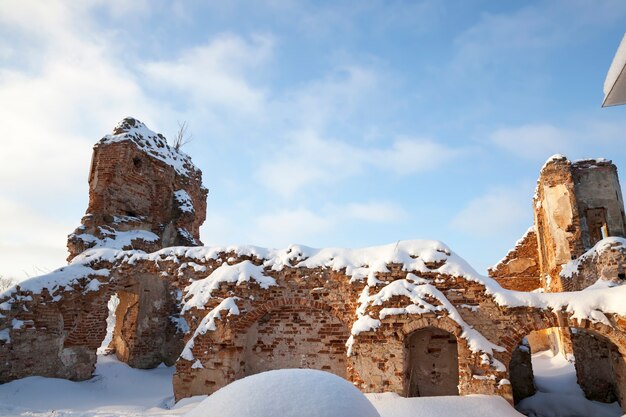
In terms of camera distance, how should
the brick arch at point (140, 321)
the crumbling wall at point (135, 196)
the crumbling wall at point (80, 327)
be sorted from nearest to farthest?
1. the crumbling wall at point (80, 327)
2. the brick arch at point (140, 321)
3. the crumbling wall at point (135, 196)

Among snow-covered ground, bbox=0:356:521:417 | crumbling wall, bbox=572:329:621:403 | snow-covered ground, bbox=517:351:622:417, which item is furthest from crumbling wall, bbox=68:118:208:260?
crumbling wall, bbox=572:329:621:403

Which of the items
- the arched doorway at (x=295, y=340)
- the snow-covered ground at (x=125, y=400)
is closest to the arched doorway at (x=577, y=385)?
the snow-covered ground at (x=125, y=400)

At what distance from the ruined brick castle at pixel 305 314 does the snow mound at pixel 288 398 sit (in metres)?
4.69

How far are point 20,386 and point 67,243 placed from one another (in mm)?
4457

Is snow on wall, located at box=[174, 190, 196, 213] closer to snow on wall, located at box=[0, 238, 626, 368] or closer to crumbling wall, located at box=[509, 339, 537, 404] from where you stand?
snow on wall, located at box=[0, 238, 626, 368]

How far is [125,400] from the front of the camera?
9.21m

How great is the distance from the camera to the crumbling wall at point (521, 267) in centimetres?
1728

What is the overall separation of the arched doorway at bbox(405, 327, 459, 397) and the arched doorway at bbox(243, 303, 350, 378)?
1397mm

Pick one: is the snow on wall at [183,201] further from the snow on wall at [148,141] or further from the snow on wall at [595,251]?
the snow on wall at [595,251]

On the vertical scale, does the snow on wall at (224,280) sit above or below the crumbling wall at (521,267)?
below

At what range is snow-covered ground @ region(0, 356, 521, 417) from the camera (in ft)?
20.0

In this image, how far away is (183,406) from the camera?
7.55 m

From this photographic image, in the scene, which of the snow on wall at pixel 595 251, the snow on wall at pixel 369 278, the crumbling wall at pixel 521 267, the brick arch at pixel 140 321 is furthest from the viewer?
the crumbling wall at pixel 521 267

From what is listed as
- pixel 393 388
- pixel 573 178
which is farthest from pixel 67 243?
pixel 573 178
